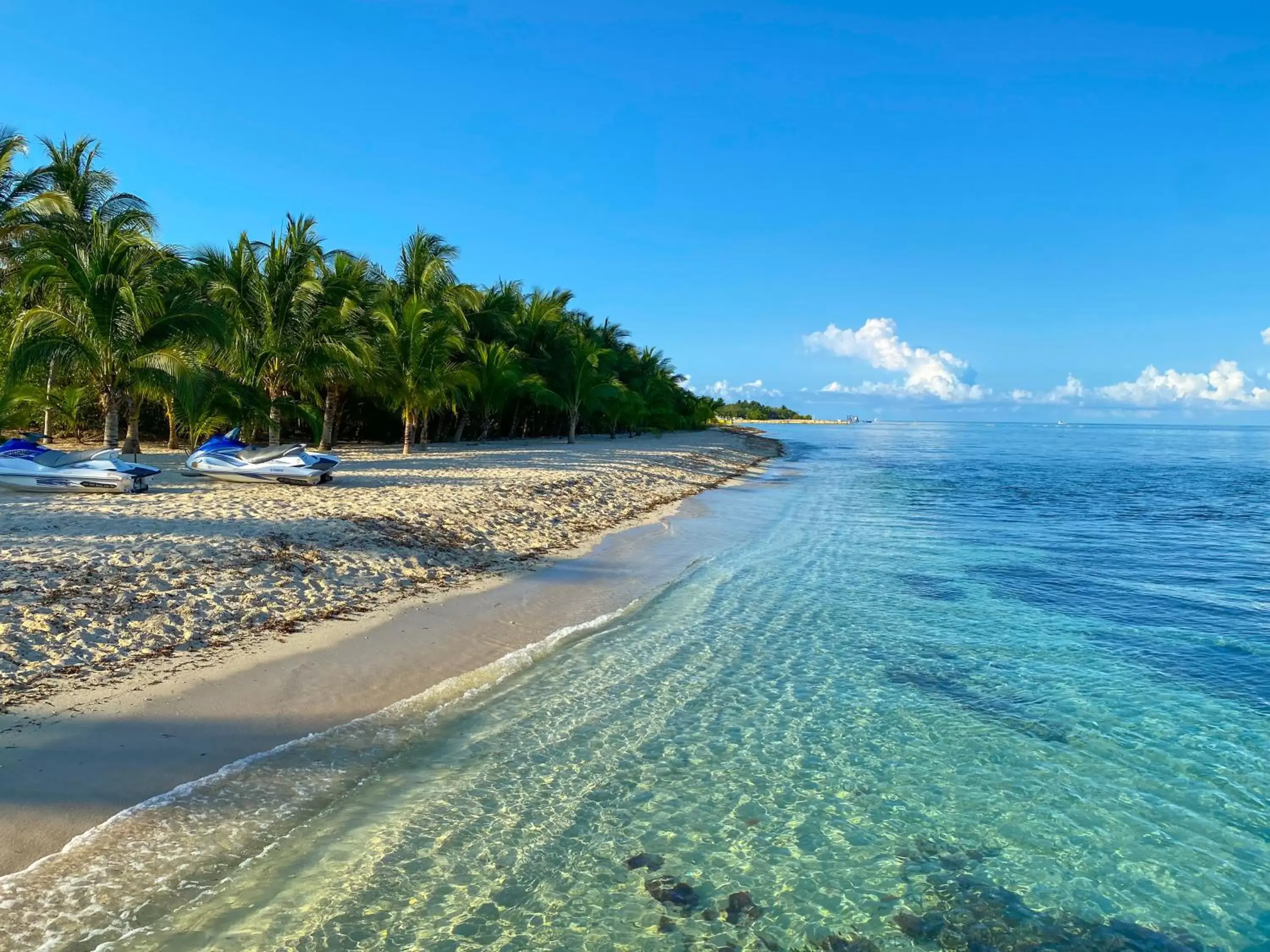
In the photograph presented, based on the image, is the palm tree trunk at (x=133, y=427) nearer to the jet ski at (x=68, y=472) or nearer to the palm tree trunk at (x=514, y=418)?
→ the jet ski at (x=68, y=472)

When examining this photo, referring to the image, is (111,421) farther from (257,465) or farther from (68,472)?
(68,472)

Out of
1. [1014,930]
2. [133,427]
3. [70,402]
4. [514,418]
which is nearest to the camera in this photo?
[1014,930]

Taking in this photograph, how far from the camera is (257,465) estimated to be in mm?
14156

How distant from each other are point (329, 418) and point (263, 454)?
942 cm

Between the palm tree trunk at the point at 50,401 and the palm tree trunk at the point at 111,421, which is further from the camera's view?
the palm tree trunk at the point at 111,421

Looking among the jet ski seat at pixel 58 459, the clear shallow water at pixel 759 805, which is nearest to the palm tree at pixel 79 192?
the jet ski seat at pixel 58 459

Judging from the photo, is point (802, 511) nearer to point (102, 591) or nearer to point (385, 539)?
point (385, 539)

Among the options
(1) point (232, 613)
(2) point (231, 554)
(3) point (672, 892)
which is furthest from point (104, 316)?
(3) point (672, 892)

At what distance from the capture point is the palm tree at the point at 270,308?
20125mm

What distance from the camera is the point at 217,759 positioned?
15.8ft

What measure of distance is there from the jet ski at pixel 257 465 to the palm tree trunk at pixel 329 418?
314 inches

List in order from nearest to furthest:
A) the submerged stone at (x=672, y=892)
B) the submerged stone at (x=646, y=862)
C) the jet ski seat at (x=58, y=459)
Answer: the submerged stone at (x=672, y=892)
the submerged stone at (x=646, y=862)
the jet ski seat at (x=58, y=459)

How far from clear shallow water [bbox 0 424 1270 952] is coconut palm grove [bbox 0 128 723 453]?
1313cm

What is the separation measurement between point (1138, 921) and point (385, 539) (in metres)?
9.30
